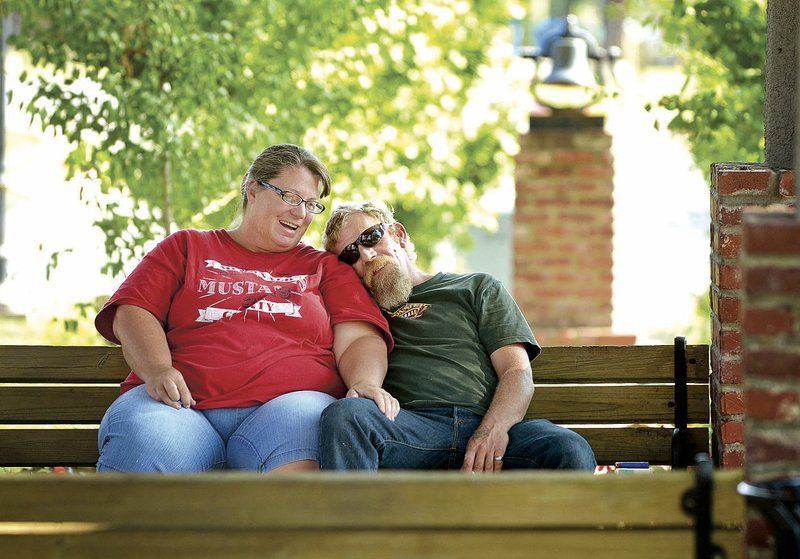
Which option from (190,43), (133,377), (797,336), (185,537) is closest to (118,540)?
(185,537)

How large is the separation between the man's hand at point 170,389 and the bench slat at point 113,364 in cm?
49

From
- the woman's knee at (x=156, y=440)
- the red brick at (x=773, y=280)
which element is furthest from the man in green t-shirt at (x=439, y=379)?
the red brick at (x=773, y=280)

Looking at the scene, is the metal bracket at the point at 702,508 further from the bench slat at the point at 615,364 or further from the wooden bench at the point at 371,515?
the bench slat at the point at 615,364

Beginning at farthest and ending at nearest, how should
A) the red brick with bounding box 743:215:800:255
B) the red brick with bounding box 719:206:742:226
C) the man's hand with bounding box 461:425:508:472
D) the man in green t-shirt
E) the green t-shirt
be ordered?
the green t-shirt → the red brick with bounding box 719:206:742:226 → the man's hand with bounding box 461:425:508:472 → the man in green t-shirt → the red brick with bounding box 743:215:800:255

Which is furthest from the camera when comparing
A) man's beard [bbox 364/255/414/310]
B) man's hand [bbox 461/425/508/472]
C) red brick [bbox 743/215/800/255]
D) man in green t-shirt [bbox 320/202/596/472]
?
man's beard [bbox 364/255/414/310]

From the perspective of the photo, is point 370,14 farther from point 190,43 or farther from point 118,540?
point 118,540

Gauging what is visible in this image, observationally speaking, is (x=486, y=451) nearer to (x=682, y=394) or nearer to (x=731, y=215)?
(x=682, y=394)

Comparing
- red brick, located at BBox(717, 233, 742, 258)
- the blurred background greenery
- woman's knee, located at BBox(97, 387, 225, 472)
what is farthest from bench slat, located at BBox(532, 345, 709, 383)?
the blurred background greenery

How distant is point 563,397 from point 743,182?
933 mm

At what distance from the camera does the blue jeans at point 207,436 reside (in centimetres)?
314

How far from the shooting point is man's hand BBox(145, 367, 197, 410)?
10.9ft

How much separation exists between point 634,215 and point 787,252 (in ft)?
23.3

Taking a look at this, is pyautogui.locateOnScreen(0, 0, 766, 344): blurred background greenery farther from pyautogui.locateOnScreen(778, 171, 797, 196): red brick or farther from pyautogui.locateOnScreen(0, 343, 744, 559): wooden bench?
pyautogui.locateOnScreen(0, 343, 744, 559): wooden bench

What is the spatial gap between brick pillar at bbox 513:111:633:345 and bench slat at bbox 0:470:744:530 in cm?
646
